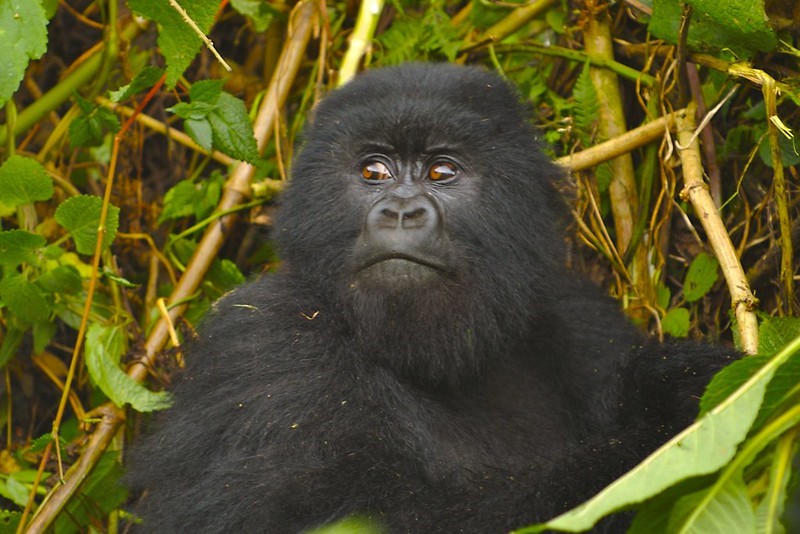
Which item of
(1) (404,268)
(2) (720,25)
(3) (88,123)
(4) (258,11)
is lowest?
(1) (404,268)

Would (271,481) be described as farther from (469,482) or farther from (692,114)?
(692,114)

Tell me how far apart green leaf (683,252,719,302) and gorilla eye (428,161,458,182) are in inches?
43.9

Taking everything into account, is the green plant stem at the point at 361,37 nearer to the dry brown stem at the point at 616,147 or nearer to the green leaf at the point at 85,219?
the dry brown stem at the point at 616,147

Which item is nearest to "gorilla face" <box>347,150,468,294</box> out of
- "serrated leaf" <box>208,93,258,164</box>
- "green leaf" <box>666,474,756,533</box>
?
"serrated leaf" <box>208,93,258,164</box>

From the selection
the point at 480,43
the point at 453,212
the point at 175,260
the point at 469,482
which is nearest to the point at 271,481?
the point at 469,482

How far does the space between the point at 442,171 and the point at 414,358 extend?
64 cm

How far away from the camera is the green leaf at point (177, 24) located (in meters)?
3.15

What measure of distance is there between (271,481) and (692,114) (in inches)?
83.6

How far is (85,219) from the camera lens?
12.0ft

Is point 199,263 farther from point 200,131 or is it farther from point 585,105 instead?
point 585,105

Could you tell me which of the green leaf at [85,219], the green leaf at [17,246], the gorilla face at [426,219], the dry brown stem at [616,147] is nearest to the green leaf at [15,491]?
the green leaf at [17,246]

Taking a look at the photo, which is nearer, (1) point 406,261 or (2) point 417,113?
(1) point 406,261

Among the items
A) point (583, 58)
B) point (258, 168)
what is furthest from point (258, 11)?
point (583, 58)

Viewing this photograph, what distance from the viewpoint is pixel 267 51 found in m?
5.17
